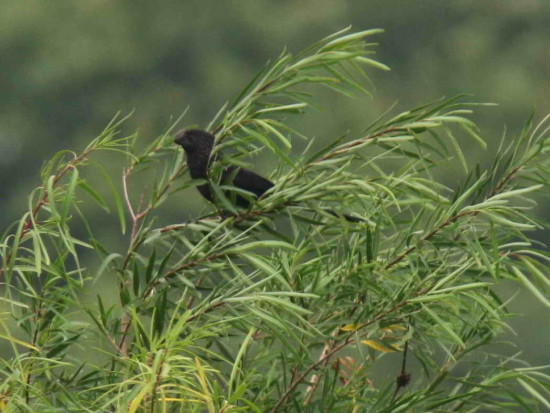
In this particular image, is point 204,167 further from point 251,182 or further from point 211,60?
point 211,60

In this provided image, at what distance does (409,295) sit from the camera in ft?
7.25

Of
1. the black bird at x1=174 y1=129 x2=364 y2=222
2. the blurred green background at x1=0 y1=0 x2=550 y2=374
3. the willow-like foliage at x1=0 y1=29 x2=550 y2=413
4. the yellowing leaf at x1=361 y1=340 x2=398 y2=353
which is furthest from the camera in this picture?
the blurred green background at x1=0 y1=0 x2=550 y2=374

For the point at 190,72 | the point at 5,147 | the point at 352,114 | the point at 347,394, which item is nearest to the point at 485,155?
the point at 352,114

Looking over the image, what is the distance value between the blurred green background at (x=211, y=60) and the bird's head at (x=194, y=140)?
9126 millimetres

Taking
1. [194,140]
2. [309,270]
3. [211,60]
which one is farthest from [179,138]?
[211,60]

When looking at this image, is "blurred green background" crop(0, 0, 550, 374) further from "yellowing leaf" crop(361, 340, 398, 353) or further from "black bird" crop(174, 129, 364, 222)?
"yellowing leaf" crop(361, 340, 398, 353)

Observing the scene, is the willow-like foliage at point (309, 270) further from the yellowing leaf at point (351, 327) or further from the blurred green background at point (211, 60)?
the blurred green background at point (211, 60)

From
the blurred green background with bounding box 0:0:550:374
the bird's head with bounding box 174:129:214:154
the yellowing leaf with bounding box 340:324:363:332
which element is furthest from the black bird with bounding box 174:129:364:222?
the blurred green background with bounding box 0:0:550:374

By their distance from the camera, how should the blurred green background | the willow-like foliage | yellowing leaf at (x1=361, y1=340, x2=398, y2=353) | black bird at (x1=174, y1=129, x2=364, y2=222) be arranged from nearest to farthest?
the willow-like foliage < yellowing leaf at (x1=361, y1=340, x2=398, y2=353) < black bird at (x1=174, y1=129, x2=364, y2=222) < the blurred green background

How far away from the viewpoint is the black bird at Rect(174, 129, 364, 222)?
2.54 m

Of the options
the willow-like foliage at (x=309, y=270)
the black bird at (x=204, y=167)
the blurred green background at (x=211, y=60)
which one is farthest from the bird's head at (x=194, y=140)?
the blurred green background at (x=211, y=60)

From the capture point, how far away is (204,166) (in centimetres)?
250

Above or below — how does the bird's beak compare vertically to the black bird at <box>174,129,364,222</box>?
above

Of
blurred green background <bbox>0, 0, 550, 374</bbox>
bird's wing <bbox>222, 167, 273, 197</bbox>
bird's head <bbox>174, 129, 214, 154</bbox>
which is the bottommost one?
blurred green background <bbox>0, 0, 550, 374</bbox>
